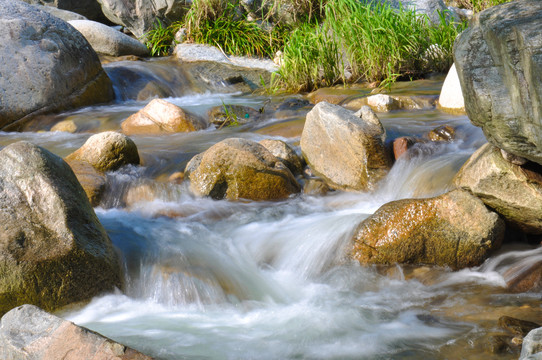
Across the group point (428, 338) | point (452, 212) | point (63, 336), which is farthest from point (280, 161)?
point (63, 336)

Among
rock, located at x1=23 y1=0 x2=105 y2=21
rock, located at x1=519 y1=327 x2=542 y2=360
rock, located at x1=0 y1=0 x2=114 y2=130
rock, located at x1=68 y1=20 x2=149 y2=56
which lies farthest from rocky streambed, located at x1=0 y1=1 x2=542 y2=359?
rock, located at x1=23 y1=0 x2=105 y2=21

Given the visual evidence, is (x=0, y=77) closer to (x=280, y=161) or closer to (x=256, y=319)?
(x=280, y=161)

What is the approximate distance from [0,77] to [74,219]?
583cm

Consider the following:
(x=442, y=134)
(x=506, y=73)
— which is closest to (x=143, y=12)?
(x=442, y=134)

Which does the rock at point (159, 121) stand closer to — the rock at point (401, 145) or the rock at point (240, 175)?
the rock at point (240, 175)

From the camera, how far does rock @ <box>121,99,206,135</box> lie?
7.49m

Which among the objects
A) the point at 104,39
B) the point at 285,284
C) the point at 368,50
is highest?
the point at 104,39

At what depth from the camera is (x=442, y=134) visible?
18.7 feet

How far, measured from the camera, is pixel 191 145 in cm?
668

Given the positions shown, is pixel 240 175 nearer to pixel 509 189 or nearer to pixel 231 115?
pixel 509 189

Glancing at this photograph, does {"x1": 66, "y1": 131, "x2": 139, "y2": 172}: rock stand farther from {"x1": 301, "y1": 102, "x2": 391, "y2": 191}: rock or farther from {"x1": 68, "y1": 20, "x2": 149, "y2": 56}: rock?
{"x1": 68, "y1": 20, "x2": 149, "y2": 56}: rock

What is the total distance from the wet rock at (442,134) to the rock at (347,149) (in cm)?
69

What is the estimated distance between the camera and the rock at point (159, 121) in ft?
24.6

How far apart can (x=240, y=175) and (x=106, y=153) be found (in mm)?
1433
